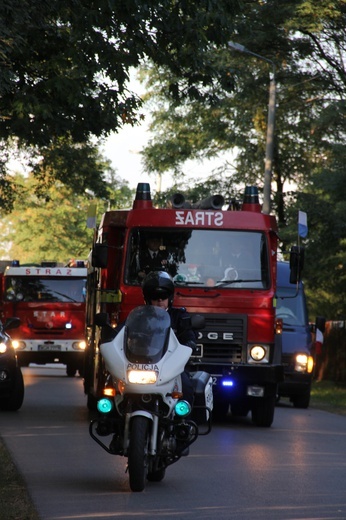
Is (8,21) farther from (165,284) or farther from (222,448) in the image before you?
(222,448)

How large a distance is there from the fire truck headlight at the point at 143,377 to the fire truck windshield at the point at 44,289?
21259 millimetres

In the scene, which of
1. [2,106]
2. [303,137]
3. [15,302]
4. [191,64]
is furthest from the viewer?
[303,137]

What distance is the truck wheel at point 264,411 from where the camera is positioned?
17594 mm

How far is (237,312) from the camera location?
16906 mm

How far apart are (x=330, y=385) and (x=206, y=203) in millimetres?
16406

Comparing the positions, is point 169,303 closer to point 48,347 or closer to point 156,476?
point 156,476

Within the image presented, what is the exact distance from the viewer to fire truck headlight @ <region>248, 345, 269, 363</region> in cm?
1697

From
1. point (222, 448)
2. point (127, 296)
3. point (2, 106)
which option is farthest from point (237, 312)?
point (2, 106)

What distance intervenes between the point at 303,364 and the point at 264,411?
210 inches

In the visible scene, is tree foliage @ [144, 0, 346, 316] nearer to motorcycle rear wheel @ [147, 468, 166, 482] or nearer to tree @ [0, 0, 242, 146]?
tree @ [0, 0, 242, 146]

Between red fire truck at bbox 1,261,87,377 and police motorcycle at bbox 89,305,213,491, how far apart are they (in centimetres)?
2079

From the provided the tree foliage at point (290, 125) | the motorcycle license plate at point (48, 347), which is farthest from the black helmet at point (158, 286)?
the motorcycle license plate at point (48, 347)

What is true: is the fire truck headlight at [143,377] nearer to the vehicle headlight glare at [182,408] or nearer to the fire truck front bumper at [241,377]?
the vehicle headlight glare at [182,408]

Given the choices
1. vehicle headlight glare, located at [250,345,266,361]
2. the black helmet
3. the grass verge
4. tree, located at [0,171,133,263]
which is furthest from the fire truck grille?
tree, located at [0,171,133,263]
